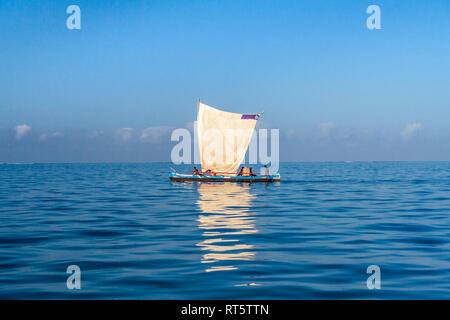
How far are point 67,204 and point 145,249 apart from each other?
21.4 meters

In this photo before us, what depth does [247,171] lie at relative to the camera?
6650 centimetres

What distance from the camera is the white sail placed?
215ft

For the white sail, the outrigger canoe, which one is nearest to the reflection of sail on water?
the outrigger canoe

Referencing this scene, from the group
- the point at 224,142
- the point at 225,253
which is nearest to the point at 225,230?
the point at 225,253

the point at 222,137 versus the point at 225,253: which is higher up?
the point at 222,137

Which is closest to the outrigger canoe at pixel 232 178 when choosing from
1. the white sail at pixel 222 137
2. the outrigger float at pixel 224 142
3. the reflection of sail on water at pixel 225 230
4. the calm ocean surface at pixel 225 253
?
the outrigger float at pixel 224 142

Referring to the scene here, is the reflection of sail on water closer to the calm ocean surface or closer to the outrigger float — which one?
the calm ocean surface

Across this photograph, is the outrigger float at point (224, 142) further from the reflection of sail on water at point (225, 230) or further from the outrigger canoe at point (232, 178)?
the reflection of sail on water at point (225, 230)

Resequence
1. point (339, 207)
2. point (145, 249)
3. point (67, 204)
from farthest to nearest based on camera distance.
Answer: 1. point (67, 204)
2. point (339, 207)
3. point (145, 249)

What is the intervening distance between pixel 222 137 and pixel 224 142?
0.81 meters

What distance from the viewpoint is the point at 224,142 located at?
214 feet

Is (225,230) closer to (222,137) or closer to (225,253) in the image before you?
(225,253)

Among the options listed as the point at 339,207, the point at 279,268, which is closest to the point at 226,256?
the point at 279,268
